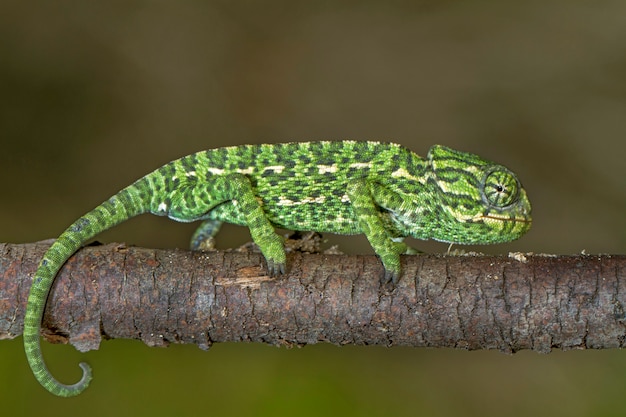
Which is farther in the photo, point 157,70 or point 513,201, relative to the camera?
point 157,70

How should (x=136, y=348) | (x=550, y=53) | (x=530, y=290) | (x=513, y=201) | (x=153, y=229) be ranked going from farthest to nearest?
(x=153, y=229) < (x=550, y=53) < (x=136, y=348) < (x=513, y=201) < (x=530, y=290)

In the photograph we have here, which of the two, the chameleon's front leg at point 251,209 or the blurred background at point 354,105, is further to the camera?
the blurred background at point 354,105

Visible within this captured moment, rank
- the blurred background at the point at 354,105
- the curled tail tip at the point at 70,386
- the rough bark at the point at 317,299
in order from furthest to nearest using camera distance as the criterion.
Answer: the blurred background at the point at 354,105 < the curled tail tip at the point at 70,386 < the rough bark at the point at 317,299

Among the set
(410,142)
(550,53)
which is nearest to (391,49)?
(410,142)

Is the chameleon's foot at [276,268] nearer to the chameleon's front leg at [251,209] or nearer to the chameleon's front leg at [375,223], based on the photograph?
the chameleon's front leg at [251,209]

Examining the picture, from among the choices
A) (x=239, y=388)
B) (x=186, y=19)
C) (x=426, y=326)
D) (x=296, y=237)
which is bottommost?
(x=239, y=388)

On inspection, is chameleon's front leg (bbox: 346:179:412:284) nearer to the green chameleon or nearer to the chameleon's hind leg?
the green chameleon

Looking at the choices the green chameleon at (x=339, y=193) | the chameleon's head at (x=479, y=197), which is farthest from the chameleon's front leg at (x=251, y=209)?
the chameleon's head at (x=479, y=197)

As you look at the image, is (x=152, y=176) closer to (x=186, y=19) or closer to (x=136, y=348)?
(x=136, y=348)
